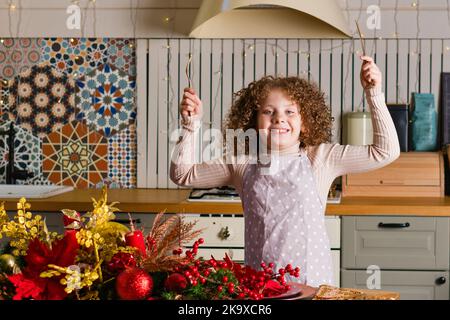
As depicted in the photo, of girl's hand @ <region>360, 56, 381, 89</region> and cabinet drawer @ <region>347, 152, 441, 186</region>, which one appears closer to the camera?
girl's hand @ <region>360, 56, 381, 89</region>

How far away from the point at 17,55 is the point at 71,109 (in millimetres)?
378

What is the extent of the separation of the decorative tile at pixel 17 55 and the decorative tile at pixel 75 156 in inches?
14.3

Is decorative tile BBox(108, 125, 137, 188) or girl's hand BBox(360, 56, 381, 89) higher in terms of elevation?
girl's hand BBox(360, 56, 381, 89)

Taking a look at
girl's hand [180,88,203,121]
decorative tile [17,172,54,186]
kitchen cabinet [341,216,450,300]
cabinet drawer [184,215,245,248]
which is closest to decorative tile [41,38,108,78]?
decorative tile [17,172,54,186]

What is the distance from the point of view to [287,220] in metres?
2.00

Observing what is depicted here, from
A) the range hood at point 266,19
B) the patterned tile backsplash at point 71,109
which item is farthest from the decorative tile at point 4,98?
the range hood at point 266,19

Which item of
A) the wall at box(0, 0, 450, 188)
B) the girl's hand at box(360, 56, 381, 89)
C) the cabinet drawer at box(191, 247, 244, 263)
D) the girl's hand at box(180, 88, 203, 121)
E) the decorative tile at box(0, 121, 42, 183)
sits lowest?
the cabinet drawer at box(191, 247, 244, 263)

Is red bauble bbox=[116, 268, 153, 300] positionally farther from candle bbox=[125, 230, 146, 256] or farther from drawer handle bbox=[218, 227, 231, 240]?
drawer handle bbox=[218, 227, 231, 240]

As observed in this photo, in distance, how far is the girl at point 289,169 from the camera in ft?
6.46

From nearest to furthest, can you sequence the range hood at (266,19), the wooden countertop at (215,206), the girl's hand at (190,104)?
the girl's hand at (190,104)
the range hood at (266,19)
the wooden countertop at (215,206)

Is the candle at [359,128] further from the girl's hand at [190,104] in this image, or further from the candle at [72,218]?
the candle at [72,218]

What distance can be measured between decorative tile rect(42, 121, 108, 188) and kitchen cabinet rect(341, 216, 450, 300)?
133 cm

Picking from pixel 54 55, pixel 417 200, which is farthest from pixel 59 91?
pixel 417 200

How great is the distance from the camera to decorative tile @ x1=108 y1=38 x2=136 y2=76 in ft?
12.1
